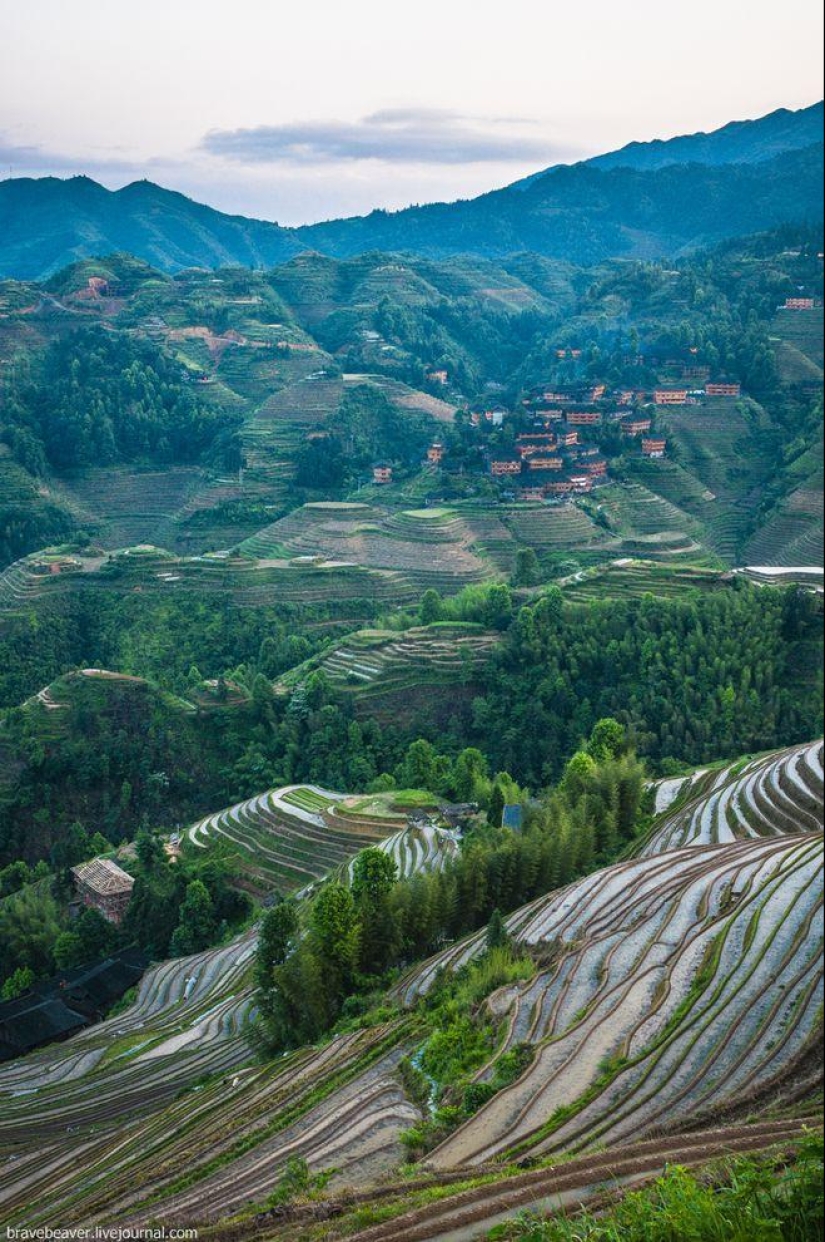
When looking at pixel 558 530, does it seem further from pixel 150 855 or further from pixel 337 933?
pixel 337 933

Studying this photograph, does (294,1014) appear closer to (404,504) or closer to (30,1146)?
(30,1146)

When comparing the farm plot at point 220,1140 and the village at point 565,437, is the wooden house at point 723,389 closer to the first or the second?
the village at point 565,437

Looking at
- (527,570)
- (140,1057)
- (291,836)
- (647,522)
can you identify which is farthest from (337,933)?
(647,522)

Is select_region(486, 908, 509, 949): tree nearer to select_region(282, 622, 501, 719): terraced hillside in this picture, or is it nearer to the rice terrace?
the rice terrace

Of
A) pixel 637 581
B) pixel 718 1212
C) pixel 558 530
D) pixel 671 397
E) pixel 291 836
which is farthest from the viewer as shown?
pixel 671 397

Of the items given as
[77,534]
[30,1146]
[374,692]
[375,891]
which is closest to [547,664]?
[374,692]

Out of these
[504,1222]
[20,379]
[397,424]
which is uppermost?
[20,379]

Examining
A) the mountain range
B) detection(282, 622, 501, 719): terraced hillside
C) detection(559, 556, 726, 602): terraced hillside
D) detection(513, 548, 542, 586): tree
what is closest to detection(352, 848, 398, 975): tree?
detection(282, 622, 501, 719): terraced hillside
